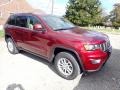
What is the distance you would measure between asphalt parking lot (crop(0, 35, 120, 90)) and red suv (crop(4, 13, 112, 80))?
340 millimetres

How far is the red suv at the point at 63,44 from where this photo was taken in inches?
200

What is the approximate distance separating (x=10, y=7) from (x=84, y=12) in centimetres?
1405

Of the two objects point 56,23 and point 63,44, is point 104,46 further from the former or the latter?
point 56,23

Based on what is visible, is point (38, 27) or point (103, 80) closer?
point (103, 80)

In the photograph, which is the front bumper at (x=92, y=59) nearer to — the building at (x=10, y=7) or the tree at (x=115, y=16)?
the building at (x=10, y=7)

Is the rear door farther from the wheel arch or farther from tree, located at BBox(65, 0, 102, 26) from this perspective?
tree, located at BBox(65, 0, 102, 26)

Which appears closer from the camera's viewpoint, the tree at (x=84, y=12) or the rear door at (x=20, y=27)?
the rear door at (x=20, y=27)

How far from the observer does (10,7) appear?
3628 centimetres

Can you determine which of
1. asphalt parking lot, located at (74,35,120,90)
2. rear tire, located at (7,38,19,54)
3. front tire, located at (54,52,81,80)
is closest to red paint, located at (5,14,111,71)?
front tire, located at (54,52,81,80)

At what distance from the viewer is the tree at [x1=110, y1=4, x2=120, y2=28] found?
37.6m

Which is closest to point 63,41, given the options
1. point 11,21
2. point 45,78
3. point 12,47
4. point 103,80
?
point 45,78

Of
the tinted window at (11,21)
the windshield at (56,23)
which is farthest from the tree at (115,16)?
the windshield at (56,23)

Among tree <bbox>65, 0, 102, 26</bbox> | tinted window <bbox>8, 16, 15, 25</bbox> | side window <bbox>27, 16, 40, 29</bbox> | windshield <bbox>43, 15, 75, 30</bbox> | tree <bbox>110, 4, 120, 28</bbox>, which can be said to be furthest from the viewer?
tree <bbox>110, 4, 120, 28</bbox>

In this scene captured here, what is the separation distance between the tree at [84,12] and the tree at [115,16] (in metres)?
3.05
